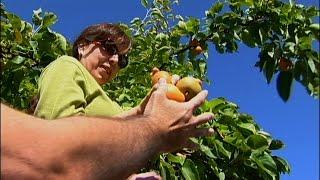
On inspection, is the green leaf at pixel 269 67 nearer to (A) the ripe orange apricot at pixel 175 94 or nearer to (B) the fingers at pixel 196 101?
(A) the ripe orange apricot at pixel 175 94

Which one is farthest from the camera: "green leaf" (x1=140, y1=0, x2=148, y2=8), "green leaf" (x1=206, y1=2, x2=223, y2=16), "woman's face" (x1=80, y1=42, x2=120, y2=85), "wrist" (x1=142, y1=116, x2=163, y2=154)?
"green leaf" (x1=140, y1=0, x2=148, y2=8)

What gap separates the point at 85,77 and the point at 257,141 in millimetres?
959

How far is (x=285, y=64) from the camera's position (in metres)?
1.51

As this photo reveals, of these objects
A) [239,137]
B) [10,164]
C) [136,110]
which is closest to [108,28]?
[136,110]

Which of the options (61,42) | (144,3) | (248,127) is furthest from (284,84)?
(144,3)

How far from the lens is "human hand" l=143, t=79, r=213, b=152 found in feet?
3.65

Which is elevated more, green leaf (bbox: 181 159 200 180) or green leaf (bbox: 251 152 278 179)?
green leaf (bbox: 251 152 278 179)

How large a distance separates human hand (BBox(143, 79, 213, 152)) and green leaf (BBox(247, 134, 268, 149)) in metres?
1.04

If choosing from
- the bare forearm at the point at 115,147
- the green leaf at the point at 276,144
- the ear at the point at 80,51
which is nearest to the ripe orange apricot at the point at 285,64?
the bare forearm at the point at 115,147

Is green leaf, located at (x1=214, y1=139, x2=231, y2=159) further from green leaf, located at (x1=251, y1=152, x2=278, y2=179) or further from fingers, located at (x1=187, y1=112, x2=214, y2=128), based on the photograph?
fingers, located at (x1=187, y1=112, x2=214, y2=128)

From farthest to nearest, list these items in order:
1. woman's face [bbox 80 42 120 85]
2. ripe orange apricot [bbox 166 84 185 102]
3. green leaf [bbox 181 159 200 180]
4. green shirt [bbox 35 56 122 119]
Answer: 1. green leaf [bbox 181 159 200 180]
2. woman's face [bbox 80 42 120 85]
3. ripe orange apricot [bbox 166 84 185 102]
4. green shirt [bbox 35 56 122 119]

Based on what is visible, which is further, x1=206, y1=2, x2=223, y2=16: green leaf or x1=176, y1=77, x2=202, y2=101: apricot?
x1=206, y1=2, x2=223, y2=16: green leaf

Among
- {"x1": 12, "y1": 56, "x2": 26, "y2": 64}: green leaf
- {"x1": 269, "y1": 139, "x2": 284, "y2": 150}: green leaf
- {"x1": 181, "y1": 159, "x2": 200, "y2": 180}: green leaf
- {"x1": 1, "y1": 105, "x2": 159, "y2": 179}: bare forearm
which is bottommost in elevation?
{"x1": 1, "y1": 105, "x2": 159, "y2": 179}: bare forearm

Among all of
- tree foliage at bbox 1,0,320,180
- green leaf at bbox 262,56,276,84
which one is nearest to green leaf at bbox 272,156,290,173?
tree foliage at bbox 1,0,320,180
